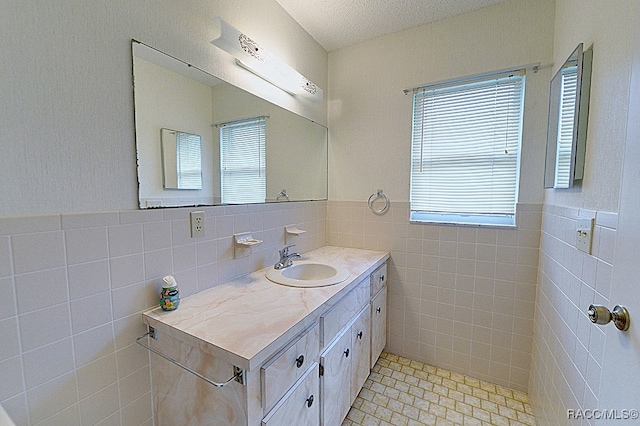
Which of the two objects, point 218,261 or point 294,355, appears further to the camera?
point 218,261

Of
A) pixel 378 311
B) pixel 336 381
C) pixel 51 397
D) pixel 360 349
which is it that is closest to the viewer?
pixel 51 397

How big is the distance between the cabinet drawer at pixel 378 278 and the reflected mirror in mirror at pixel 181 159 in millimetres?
1226

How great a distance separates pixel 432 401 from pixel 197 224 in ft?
5.79

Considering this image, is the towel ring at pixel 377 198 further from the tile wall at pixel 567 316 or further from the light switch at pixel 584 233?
the light switch at pixel 584 233

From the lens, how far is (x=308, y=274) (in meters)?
1.79

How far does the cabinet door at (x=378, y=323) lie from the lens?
1815 mm

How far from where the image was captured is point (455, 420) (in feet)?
5.04

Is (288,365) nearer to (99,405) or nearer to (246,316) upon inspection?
(246,316)

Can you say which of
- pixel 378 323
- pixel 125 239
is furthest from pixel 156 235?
pixel 378 323

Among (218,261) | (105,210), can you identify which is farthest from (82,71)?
(218,261)

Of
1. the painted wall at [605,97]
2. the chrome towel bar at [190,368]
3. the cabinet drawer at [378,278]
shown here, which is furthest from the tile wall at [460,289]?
the chrome towel bar at [190,368]

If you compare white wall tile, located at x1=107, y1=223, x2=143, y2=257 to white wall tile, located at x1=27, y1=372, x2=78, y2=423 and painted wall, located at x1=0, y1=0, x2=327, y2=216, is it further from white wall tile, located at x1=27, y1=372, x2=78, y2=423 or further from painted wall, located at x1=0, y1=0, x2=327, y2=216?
white wall tile, located at x1=27, y1=372, x2=78, y2=423

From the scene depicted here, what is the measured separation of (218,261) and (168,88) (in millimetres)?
820

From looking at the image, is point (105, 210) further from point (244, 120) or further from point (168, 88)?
point (244, 120)
